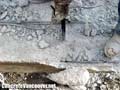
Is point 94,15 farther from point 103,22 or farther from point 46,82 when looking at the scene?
point 46,82

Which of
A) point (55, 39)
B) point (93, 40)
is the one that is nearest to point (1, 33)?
point (55, 39)

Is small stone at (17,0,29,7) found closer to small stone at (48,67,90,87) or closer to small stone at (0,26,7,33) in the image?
small stone at (0,26,7,33)

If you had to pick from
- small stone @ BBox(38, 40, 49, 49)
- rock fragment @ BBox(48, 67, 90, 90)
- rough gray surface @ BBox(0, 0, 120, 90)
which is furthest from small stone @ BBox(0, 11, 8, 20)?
rock fragment @ BBox(48, 67, 90, 90)

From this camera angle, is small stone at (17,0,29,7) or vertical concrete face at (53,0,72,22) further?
small stone at (17,0,29,7)

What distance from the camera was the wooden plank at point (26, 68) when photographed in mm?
1538

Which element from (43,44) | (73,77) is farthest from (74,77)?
(43,44)

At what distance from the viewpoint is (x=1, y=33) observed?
62.4 inches

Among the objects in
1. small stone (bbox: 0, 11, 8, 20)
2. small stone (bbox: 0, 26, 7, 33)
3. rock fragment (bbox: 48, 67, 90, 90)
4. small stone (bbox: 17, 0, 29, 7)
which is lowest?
rock fragment (bbox: 48, 67, 90, 90)

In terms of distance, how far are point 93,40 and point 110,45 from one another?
83 millimetres

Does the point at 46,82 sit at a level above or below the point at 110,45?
below

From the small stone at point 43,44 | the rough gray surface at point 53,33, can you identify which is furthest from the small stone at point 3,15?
the small stone at point 43,44

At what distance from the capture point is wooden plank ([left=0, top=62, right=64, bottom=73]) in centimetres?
154

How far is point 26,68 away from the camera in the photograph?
1.56 m

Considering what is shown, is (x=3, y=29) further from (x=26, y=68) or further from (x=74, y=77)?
(x=74, y=77)
